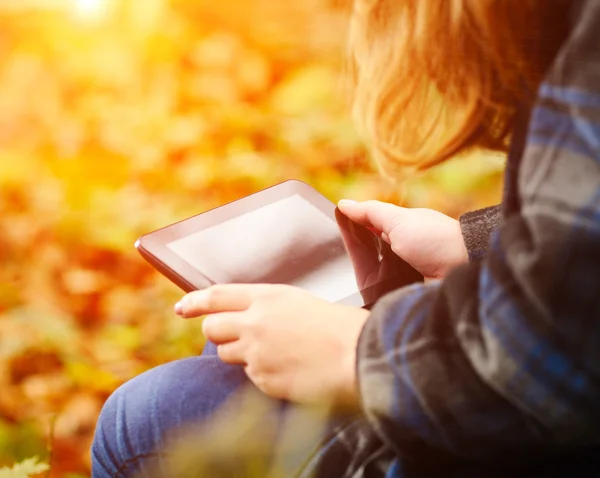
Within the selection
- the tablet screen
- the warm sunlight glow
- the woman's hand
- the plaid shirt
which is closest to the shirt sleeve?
the plaid shirt

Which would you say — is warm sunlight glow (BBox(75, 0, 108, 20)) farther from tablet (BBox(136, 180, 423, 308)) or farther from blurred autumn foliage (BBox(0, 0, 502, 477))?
tablet (BBox(136, 180, 423, 308))

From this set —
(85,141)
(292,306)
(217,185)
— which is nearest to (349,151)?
(217,185)

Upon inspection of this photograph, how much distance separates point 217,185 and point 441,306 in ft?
3.06

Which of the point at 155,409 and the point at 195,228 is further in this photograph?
the point at 195,228

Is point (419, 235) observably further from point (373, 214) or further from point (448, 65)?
point (448, 65)

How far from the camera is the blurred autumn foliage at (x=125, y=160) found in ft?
3.47

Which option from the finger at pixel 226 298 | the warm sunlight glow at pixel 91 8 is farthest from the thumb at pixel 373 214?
the warm sunlight glow at pixel 91 8

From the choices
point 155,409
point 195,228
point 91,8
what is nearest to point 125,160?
point 91,8

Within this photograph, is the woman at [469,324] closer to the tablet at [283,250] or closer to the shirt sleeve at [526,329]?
the shirt sleeve at [526,329]

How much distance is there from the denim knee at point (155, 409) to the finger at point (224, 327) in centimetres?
4

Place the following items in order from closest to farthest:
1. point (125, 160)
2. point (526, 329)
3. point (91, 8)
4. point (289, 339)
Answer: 1. point (526, 329)
2. point (289, 339)
3. point (91, 8)
4. point (125, 160)

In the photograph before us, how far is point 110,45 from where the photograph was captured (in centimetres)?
110

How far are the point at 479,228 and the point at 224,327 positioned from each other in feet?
1.26

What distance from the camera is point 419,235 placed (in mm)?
885
